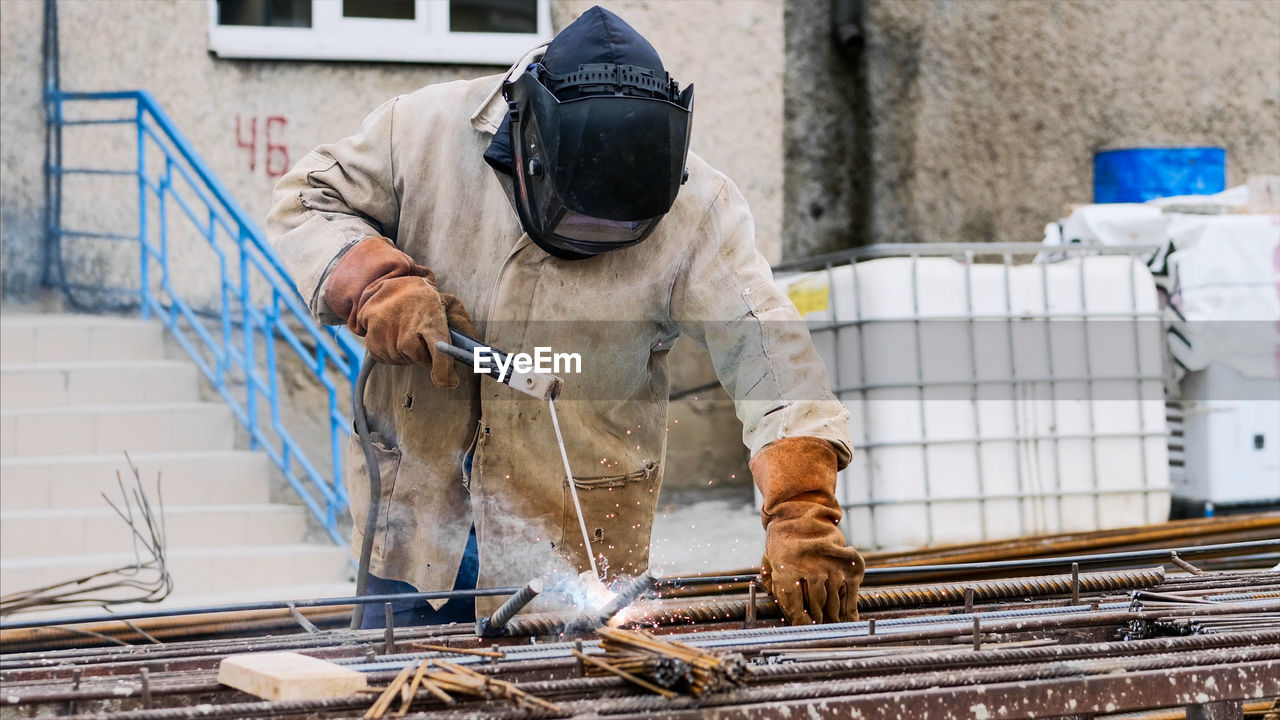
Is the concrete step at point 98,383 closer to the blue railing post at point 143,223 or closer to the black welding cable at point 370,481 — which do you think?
the blue railing post at point 143,223

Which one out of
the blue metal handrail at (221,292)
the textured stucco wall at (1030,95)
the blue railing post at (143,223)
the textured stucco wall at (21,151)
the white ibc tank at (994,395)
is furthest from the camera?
the textured stucco wall at (1030,95)

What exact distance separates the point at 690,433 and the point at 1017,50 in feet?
9.88

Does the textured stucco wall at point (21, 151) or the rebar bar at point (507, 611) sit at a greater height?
the textured stucco wall at point (21, 151)

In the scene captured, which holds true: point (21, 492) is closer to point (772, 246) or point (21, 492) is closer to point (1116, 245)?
point (772, 246)

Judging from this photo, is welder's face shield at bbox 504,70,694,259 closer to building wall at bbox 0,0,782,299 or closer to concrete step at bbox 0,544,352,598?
concrete step at bbox 0,544,352,598

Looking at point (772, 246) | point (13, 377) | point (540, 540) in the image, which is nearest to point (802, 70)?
point (772, 246)

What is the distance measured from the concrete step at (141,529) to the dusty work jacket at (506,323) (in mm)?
2551

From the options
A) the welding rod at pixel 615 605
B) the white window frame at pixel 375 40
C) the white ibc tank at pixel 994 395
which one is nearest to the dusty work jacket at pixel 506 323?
the welding rod at pixel 615 605

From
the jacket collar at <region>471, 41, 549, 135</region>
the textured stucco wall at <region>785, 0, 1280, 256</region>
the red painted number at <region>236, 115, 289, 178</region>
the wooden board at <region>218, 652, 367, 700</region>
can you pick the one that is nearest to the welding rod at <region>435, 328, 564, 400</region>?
the jacket collar at <region>471, 41, 549, 135</region>

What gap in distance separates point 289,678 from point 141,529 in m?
4.19

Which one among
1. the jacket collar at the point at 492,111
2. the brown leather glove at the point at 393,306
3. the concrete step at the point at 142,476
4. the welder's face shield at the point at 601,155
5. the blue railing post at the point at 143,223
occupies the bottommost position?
the concrete step at the point at 142,476

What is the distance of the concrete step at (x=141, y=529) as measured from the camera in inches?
219

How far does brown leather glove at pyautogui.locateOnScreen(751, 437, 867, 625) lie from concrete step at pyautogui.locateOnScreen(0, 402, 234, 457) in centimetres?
399

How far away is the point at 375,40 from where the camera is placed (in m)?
7.00
